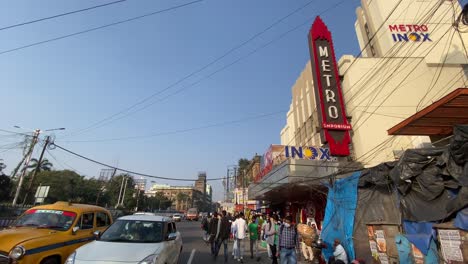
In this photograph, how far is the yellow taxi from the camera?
5215 mm

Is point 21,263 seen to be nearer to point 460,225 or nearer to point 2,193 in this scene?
point 460,225

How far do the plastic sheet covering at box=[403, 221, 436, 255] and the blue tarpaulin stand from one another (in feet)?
6.79

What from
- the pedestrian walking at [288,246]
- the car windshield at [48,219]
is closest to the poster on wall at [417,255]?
the pedestrian walking at [288,246]

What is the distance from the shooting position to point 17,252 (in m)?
5.09

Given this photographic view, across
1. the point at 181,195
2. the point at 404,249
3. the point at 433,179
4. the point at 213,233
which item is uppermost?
the point at 181,195

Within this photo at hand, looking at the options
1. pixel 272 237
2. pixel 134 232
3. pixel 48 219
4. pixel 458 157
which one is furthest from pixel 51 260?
pixel 458 157

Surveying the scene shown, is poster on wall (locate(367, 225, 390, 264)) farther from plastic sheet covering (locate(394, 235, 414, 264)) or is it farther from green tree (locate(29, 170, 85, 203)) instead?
green tree (locate(29, 170, 85, 203))

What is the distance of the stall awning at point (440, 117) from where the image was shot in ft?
25.7

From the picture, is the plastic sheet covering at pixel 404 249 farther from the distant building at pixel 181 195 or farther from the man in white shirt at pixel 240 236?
the distant building at pixel 181 195

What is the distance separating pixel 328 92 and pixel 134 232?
14984mm

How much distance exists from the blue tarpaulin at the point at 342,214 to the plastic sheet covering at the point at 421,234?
6.79ft

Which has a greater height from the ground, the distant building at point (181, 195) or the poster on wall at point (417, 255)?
the distant building at point (181, 195)

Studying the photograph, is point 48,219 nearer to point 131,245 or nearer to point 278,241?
point 131,245

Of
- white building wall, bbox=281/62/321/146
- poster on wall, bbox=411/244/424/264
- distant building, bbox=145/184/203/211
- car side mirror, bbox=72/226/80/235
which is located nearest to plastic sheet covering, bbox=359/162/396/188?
poster on wall, bbox=411/244/424/264
